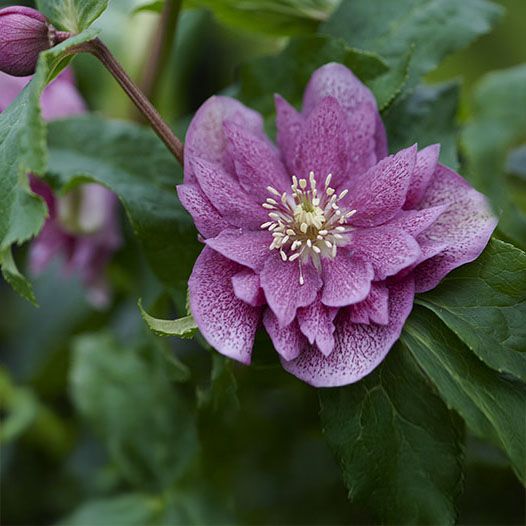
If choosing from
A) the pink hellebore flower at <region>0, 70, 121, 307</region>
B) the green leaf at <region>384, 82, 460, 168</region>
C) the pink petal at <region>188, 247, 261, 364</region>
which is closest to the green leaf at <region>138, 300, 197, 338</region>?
the pink petal at <region>188, 247, 261, 364</region>

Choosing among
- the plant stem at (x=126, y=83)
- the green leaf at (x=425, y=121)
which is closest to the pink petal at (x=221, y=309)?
the plant stem at (x=126, y=83)

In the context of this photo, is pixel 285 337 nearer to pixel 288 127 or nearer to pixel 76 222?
pixel 288 127

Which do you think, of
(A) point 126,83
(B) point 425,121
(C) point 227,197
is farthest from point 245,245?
(B) point 425,121

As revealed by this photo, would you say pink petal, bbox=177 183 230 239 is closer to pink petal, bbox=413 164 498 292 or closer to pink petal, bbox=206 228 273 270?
pink petal, bbox=206 228 273 270

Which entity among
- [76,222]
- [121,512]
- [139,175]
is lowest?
[121,512]

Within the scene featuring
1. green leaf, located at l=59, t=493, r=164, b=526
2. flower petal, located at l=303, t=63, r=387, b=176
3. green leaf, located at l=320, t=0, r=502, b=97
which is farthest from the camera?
green leaf, located at l=59, t=493, r=164, b=526

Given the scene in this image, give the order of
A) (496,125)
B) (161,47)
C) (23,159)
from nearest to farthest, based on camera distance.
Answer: (23,159), (161,47), (496,125)

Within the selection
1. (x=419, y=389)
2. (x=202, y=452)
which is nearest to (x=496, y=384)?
(x=419, y=389)

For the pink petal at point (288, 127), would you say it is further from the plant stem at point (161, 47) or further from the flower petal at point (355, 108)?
the plant stem at point (161, 47)
